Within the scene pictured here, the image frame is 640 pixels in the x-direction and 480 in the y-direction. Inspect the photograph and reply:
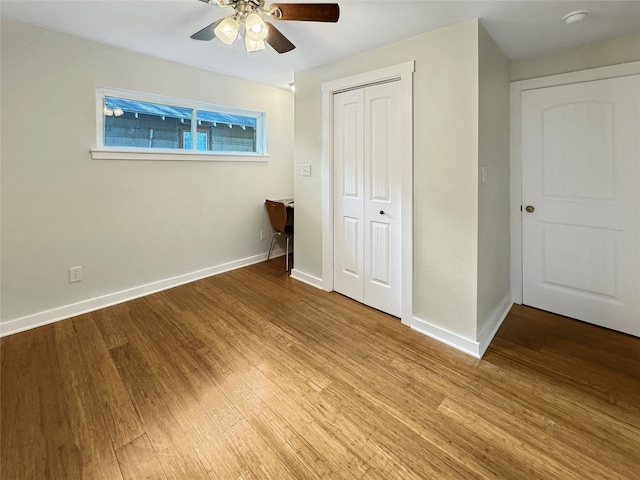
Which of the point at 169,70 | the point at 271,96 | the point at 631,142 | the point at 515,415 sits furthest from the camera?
the point at 271,96

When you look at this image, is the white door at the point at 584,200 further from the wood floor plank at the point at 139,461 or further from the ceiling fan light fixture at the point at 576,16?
the wood floor plank at the point at 139,461

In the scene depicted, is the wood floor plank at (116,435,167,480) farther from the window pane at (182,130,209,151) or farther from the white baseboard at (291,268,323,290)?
the window pane at (182,130,209,151)

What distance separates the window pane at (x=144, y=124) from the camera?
110 inches

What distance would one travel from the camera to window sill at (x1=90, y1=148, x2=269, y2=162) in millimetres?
2672

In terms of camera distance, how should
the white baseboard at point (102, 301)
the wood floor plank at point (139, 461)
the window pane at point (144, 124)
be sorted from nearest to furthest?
1. the wood floor plank at point (139, 461)
2. the white baseboard at point (102, 301)
3. the window pane at point (144, 124)

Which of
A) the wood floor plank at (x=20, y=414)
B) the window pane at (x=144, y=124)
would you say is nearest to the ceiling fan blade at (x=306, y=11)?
the window pane at (x=144, y=124)

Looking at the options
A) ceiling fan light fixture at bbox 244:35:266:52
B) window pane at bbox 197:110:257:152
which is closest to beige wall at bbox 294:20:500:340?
ceiling fan light fixture at bbox 244:35:266:52

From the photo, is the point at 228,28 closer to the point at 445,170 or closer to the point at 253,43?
the point at 253,43

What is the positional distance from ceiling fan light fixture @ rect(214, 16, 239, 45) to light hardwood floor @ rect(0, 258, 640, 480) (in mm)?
1994

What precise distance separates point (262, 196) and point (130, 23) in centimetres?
215

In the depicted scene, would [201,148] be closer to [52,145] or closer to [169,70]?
[169,70]

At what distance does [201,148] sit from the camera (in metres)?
3.43

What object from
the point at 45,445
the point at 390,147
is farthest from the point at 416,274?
the point at 45,445

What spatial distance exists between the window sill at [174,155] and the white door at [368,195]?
4.54 ft
